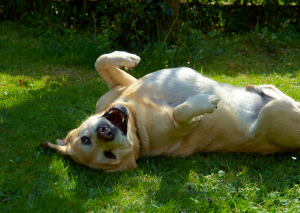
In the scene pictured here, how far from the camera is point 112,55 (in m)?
4.26

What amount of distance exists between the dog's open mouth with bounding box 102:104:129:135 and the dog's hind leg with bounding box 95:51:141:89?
0.92m

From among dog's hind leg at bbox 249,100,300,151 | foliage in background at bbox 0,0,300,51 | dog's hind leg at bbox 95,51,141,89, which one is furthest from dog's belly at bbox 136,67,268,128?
foliage in background at bbox 0,0,300,51

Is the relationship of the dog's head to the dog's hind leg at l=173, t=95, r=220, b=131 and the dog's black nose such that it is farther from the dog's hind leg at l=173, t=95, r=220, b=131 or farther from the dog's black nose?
the dog's hind leg at l=173, t=95, r=220, b=131

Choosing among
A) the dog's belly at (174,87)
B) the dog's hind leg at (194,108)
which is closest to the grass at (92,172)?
the dog's hind leg at (194,108)

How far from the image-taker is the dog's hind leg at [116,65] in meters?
4.22

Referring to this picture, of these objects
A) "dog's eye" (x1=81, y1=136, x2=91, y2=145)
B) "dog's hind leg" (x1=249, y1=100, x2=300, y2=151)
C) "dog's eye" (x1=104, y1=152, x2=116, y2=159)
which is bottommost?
"dog's eye" (x1=104, y1=152, x2=116, y2=159)

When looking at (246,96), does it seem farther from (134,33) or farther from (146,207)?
(134,33)

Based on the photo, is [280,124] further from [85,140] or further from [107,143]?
[85,140]

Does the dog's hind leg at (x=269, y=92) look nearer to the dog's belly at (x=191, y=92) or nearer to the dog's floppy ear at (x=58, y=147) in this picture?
the dog's belly at (x=191, y=92)

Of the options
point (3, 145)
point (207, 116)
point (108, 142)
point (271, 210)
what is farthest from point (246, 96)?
point (3, 145)

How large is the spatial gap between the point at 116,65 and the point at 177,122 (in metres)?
1.27

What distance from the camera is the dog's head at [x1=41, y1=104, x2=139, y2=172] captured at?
335cm

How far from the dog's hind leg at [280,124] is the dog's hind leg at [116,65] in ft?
5.85

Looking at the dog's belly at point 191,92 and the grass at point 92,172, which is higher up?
the dog's belly at point 191,92
